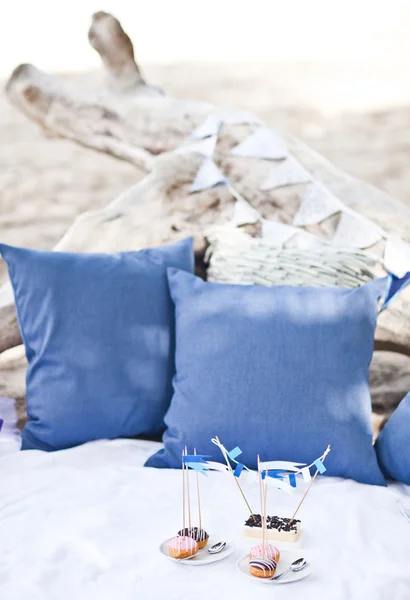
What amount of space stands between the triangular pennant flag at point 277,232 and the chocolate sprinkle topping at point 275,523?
0.96 meters

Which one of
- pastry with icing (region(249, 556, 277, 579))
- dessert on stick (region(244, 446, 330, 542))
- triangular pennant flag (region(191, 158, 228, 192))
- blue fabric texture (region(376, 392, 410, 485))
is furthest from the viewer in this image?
triangular pennant flag (region(191, 158, 228, 192))

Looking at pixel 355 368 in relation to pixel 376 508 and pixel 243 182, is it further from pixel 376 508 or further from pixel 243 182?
pixel 243 182

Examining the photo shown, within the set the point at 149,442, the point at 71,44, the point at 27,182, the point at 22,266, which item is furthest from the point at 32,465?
the point at 71,44

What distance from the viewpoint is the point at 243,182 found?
219 centimetres

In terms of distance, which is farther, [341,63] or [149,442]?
[341,63]

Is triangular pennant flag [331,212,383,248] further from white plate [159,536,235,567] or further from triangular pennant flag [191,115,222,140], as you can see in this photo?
white plate [159,536,235,567]

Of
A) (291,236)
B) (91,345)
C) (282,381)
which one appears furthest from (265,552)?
(291,236)

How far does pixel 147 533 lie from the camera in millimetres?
1275

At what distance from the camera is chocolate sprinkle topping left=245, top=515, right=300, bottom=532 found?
4.01 feet

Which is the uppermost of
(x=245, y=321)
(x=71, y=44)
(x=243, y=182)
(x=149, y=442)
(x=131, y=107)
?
(x=71, y=44)

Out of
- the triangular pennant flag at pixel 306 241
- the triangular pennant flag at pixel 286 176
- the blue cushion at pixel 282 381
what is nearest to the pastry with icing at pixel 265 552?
the blue cushion at pixel 282 381

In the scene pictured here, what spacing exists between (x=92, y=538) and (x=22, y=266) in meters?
0.74

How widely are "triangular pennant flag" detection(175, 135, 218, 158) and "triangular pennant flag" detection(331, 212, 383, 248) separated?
43 centimetres

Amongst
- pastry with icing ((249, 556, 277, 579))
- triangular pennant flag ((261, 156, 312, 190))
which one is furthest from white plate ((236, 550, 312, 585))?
triangular pennant flag ((261, 156, 312, 190))
